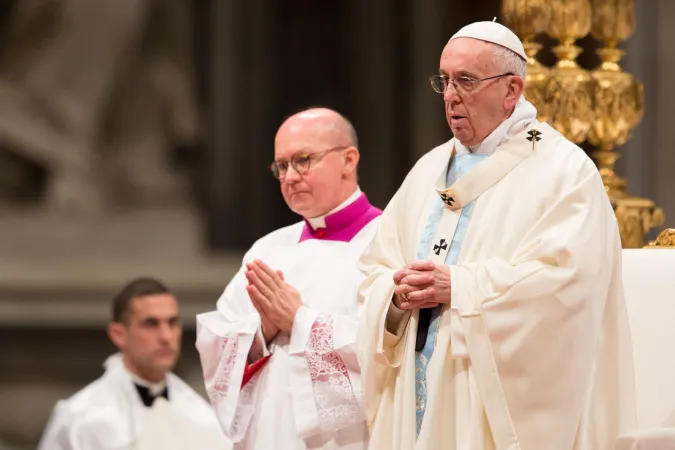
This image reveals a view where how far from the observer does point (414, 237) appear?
4.24 metres

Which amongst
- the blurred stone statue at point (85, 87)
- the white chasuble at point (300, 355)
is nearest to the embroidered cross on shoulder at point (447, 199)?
the white chasuble at point (300, 355)

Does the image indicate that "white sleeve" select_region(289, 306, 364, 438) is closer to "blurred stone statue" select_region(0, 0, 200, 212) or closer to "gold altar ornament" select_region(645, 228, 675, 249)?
"gold altar ornament" select_region(645, 228, 675, 249)

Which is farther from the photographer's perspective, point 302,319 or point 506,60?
point 302,319

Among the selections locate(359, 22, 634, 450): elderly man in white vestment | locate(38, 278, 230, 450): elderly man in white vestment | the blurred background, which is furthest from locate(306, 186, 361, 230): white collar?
the blurred background

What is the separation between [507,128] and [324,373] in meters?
0.98

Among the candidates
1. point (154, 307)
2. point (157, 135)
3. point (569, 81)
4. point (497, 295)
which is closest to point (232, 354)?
point (497, 295)

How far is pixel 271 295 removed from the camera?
461cm

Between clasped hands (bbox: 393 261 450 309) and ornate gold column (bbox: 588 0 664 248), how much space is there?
2019 millimetres

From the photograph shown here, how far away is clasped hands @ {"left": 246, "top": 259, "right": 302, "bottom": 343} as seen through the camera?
4.60m

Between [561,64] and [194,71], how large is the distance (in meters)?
4.48

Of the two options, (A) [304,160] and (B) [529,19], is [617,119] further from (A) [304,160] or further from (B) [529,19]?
(A) [304,160]

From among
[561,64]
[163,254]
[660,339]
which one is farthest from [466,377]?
[163,254]

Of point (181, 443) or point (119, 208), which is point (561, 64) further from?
point (119, 208)

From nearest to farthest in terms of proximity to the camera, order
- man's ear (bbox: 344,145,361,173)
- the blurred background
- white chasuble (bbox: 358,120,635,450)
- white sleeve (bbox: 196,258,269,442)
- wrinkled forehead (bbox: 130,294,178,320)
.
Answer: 1. white chasuble (bbox: 358,120,635,450)
2. white sleeve (bbox: 196,258,269,442)
3. man's ear (bbox: 344,145,361,173)
4. wrinkled forehead (bbox: 130,294,178,320)
5. the blurred background
